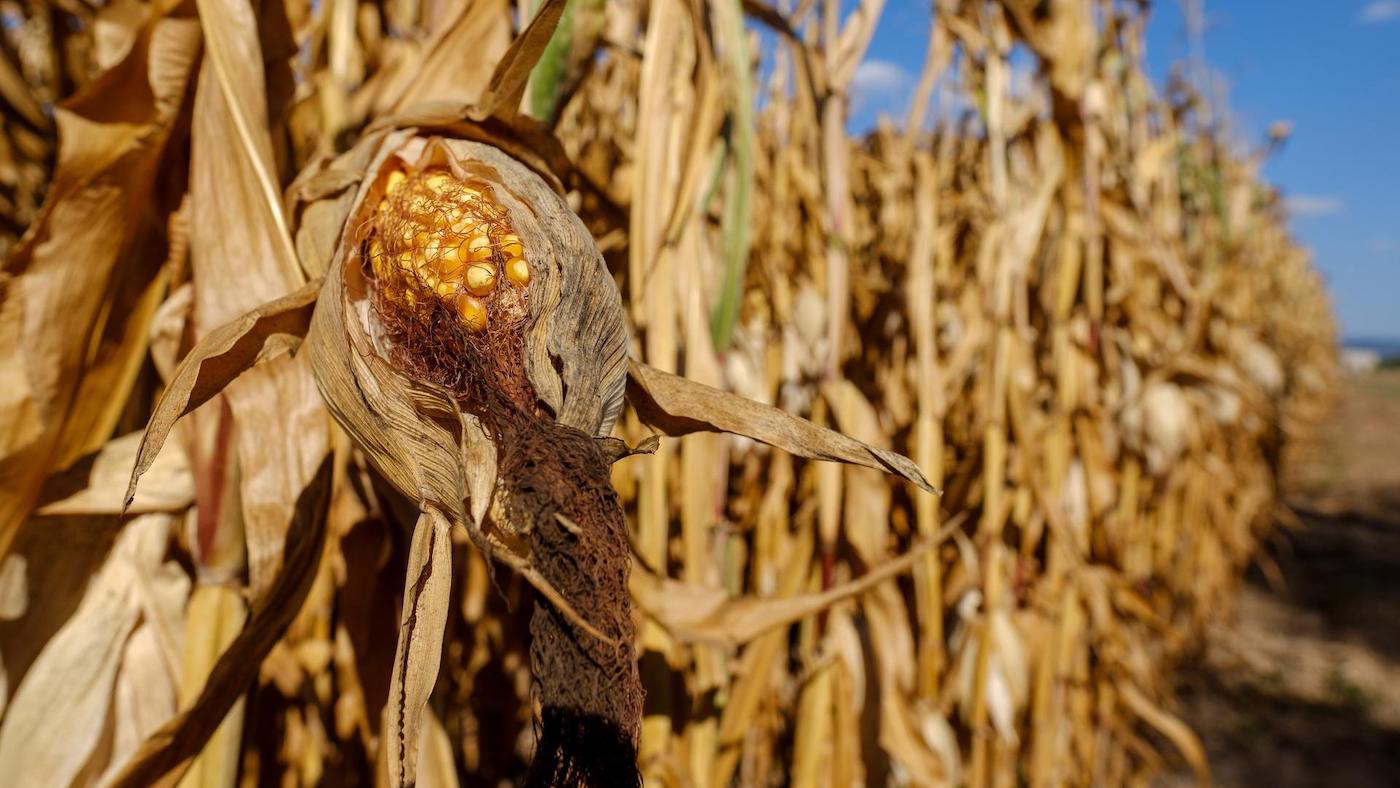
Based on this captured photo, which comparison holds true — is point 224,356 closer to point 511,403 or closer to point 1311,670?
point 511,403

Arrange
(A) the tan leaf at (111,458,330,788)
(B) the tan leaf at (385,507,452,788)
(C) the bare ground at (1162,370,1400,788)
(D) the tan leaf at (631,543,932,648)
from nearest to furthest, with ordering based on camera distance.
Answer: (B) the tan leaf at (385,507,452,788), (A) the tan leaf at (111,458,330,788), (D) the tan leaf at (631,543,932,648), (C) the bare ground at (1162,370,1400,788)

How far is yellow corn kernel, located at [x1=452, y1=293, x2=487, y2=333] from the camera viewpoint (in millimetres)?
324

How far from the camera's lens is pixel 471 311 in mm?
326

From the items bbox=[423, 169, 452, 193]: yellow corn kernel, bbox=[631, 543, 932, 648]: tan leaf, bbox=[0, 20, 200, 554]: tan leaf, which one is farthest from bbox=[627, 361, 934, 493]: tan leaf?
bbox=[0, 20, 200, 554]: tan leaf

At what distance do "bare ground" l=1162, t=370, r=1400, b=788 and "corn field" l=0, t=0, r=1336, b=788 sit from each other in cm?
136

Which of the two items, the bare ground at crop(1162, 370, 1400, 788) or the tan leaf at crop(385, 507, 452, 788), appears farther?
the bare ground at crop(1162, 370, 1400, 788)

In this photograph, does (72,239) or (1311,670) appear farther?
(1311,670)

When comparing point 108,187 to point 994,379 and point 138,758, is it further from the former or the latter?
point 994,379

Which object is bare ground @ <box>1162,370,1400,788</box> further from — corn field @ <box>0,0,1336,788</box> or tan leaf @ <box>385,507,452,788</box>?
tan leaf @ <box>385,507,452,788</box>

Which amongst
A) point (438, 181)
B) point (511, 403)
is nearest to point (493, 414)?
point (511, 403)

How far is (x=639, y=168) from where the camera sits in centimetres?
57

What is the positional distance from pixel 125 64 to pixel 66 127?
5 cm

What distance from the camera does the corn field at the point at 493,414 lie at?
0.31m

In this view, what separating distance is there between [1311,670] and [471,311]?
329 cm
